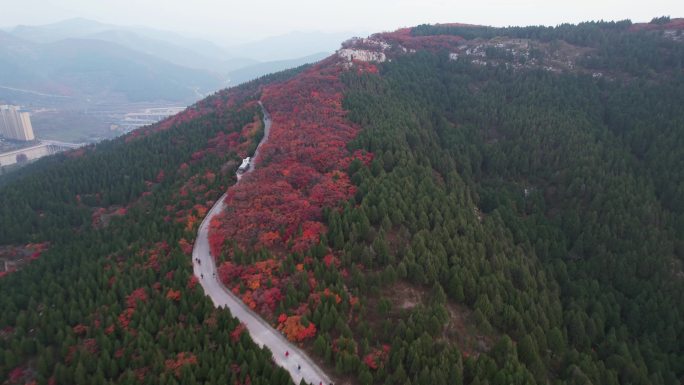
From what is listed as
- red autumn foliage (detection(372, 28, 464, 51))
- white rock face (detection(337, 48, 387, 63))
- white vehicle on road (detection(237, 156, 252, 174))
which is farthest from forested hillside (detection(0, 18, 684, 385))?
red autumn foliage (detection(372, 28, 464, 51))

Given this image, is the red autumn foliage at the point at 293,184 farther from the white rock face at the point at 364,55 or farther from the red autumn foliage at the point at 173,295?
the white rock face at the point at 364,55

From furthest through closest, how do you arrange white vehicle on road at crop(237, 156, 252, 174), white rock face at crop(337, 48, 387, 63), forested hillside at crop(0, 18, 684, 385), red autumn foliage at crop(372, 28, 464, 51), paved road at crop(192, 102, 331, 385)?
red autumn foliage at crop(372, 28, 464, 51) < white rock face at crop(337, 48, 387, 63) < white vehicle on road at crop(237, 156, 252, 174) < forested hillside at crop(0, 18, 684, 385) < paved road at crop(192, 102, 331, 385)

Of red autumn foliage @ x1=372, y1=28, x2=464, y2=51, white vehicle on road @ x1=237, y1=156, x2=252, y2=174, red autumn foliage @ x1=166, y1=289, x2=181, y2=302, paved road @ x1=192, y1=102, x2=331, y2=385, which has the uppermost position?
red autumn foliage @ x1=372, y1=28, x2=464, y2=51

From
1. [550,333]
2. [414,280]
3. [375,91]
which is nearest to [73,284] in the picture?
[414,280]

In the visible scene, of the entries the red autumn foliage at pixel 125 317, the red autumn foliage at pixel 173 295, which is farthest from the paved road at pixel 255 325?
the red autumn foliage at pixel 125 317

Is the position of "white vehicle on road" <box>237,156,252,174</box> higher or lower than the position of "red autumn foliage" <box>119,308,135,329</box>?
higher

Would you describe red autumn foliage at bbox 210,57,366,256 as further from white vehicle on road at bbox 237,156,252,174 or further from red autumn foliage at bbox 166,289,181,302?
red autumn foliage at bbox 166,289,181,302

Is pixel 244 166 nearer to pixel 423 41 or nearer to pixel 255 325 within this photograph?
pixel 255 325
